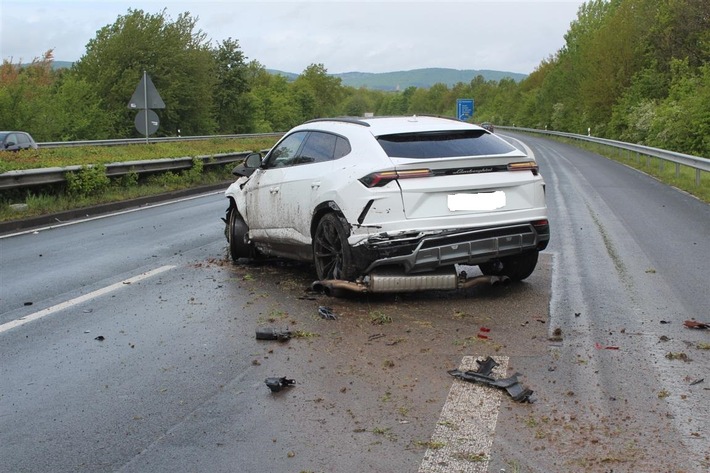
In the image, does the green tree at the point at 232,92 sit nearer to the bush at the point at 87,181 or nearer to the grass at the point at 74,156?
the grass at the point at 74,156

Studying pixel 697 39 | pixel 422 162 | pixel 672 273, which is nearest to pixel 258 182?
pixel 422 162

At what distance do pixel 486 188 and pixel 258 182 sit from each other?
9.76 feet

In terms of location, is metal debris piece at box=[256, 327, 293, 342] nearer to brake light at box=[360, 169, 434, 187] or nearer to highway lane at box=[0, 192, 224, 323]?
brake light at box=[360, 169, 434, 187]

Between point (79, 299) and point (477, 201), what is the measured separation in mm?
3913

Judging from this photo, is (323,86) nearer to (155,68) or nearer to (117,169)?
(155,68)

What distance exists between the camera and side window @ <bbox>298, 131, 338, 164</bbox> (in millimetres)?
7871

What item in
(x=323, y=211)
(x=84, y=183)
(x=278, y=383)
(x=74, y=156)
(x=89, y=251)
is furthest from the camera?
(x=74, y=156)

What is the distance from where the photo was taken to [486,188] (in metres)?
7.16

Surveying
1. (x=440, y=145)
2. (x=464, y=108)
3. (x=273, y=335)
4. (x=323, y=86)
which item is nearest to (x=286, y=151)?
(x=440, y=145)

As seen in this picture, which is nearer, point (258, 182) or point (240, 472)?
point (240, 472)

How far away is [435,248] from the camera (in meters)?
6.86

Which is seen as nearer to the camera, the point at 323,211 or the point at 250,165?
the point at 323,211

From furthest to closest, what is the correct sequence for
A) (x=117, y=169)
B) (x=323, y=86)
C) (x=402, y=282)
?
(x=323, y=86) → (x=117, y=169) → (x=402, y=282)

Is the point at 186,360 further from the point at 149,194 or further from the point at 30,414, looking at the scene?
the point at 149,194
